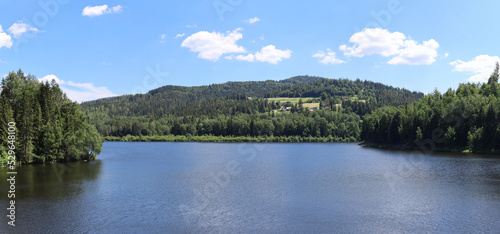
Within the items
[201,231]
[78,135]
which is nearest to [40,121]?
[78,135]

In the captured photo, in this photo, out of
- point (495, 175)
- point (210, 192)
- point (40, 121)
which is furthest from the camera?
point (40, 121)

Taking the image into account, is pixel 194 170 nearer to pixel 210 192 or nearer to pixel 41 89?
pixel 210 192

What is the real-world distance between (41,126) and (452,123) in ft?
335

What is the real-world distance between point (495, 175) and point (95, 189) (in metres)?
53.4

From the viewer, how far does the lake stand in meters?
26.3

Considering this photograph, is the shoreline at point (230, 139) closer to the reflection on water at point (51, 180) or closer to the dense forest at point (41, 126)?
the dense forest at point (41, 126)

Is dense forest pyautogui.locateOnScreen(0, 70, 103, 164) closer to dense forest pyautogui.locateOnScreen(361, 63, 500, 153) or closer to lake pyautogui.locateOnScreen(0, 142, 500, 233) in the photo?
lake pyautogui.locateOnScreen(0, 142, 500, 233)

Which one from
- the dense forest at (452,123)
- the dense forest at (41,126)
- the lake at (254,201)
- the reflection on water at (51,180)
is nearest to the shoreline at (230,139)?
the dense forest at (452,123)

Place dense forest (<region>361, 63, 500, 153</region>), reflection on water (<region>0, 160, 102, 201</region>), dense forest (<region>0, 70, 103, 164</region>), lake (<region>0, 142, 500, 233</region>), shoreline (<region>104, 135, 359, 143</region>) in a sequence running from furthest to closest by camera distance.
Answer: shoreline (<region>104, 135, 359, 143</region>)
dense forest (<region>361, 63, 500, 153</region>)
dense forest (<region>0, 70, 103, 164</region>)
reflection on water (<region>0, 160, 102, 201</region>)
lake (<region>0, 142, 500, 233</region>)

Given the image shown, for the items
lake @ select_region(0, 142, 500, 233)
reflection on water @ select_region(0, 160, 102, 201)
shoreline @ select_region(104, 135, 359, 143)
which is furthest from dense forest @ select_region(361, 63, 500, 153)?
reflection on water @ select_region(0, 160, 102, 201)

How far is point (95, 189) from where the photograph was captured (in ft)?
131

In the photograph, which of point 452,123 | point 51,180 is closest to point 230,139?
point 452,123

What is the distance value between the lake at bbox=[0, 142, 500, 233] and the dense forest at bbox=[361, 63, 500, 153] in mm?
39048

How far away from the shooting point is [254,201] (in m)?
34.5
